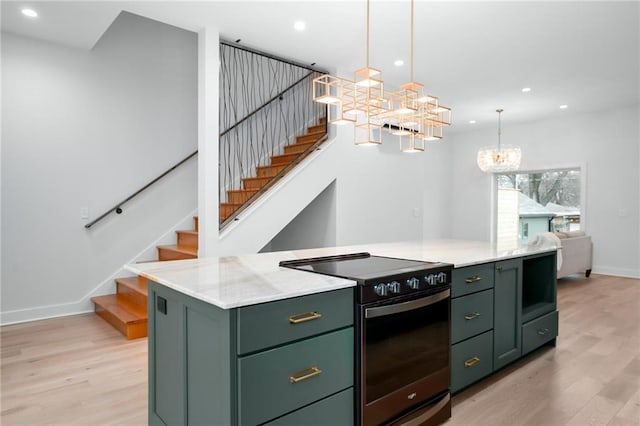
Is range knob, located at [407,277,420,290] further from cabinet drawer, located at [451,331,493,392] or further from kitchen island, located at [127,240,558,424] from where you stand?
cabinet drawer, located at [451,331,493,392]

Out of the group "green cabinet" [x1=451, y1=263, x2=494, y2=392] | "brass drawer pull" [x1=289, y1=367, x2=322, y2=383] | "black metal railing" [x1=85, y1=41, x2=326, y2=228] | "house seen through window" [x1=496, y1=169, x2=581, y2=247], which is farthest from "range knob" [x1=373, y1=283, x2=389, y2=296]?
"house seen through window" [x1=496, y1=169, x2=581, y2=247]

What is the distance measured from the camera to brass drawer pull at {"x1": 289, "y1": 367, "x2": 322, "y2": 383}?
153 cm

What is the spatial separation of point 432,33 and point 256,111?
2677 millimetres

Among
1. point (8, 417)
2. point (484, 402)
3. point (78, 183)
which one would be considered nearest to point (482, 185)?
point (484, 402)

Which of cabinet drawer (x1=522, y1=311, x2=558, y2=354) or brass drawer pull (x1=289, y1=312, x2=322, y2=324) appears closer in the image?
brass drawer pull (x1=289, y1=312, x2=322, y2=324)

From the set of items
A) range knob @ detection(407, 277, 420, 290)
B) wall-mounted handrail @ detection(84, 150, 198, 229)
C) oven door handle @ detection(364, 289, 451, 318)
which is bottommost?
oven door handle @ detection(364, 289, 451, 318)

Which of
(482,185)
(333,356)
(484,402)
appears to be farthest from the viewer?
(482,185)

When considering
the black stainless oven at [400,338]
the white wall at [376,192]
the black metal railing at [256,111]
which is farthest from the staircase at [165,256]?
the black stainless oven at [400,338]

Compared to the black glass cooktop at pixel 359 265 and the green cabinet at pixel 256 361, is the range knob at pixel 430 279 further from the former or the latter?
the green cabinet at pixel 256 361

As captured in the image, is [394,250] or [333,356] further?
[394,250]

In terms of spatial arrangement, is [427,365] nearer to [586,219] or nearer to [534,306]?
[534,306]

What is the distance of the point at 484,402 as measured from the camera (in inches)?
94.7

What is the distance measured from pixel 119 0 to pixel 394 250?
291 centimetres

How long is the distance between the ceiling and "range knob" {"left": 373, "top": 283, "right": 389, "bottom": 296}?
2.51m
